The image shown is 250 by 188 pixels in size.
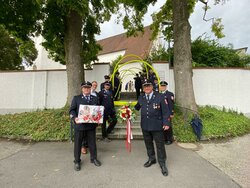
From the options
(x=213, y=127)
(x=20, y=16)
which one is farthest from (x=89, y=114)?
(x=20, y=16)

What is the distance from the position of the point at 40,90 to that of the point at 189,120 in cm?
787

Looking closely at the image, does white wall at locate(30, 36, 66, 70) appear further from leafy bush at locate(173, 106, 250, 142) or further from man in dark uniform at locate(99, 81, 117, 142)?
leafy bush at locate(173, 106, 250, 142)

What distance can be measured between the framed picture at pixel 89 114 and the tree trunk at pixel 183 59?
13.9 ft

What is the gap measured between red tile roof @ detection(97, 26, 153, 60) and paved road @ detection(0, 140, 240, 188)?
19.0 metres

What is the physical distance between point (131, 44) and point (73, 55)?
81.8 feet

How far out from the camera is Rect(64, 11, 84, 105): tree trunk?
7875 millimetres

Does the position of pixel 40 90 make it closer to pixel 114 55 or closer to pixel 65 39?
pixel 65 39

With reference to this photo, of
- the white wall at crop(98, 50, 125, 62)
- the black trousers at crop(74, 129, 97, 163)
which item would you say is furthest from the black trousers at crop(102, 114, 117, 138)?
the white wall at crop(98, 50, 125, 62)

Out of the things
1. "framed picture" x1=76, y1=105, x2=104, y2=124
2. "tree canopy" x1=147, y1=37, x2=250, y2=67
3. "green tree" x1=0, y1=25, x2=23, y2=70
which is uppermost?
"green tree" x1=0, y1=25, x2=23, y2=70

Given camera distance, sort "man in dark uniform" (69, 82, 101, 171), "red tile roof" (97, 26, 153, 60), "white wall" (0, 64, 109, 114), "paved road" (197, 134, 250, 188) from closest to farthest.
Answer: "paved road" (197, 134, 250, 188) → "man in dark uniform" (69, 82, 101, 171) → "white wall" (0, 64, 109, 114) → "red tile roof" (97, 26, 153, 60)

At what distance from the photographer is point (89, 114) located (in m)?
4.14

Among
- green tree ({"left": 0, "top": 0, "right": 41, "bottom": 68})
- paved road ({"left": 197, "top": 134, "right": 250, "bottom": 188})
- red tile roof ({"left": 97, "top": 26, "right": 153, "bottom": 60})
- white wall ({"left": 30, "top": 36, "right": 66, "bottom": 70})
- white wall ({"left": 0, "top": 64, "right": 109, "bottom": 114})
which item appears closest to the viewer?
paved road ({"left": 197, "top": 134, "right": 250, "bottom": 188})

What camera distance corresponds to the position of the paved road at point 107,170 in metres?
3.50

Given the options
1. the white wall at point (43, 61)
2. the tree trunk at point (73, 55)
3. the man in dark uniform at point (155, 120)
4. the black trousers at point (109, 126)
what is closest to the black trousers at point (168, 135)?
the black trousers at point (109, 126)
